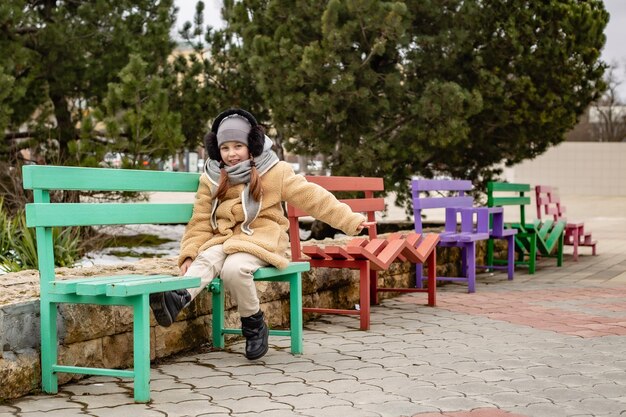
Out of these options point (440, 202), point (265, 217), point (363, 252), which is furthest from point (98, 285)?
point (440, 202)

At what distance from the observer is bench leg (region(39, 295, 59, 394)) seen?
159 inches

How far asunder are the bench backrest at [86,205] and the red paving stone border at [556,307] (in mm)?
2679

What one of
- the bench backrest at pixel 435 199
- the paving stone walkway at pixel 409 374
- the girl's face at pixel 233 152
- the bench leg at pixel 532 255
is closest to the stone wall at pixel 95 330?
the paving stone walkway at pixel 409 374

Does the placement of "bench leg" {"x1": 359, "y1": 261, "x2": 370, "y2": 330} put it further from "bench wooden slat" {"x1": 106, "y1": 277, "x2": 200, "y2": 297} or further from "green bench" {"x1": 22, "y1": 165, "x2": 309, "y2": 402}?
"bench wooden slat" {"x1": 106, "y1": 277, "x2": 200, "y2": 297}

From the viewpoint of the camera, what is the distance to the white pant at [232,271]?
15.3 feet

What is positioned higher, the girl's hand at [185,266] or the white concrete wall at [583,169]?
the white concrete wall at [583,169]

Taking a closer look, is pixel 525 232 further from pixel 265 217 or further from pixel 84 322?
pixel 84 322

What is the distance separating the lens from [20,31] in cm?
1141

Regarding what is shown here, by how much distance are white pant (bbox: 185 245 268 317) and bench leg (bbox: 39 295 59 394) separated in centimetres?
76

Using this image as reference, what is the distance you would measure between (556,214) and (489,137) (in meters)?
1.29

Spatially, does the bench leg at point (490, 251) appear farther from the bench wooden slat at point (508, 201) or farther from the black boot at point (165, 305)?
the black boot at point (165, 305)

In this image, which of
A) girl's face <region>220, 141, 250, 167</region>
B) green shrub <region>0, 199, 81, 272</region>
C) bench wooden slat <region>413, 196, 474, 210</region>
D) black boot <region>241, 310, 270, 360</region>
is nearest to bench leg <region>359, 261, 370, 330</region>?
black boot <region>241, 310, 270, 360</region>

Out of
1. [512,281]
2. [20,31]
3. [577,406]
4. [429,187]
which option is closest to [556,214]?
[512,281]

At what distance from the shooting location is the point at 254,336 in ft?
15.9
